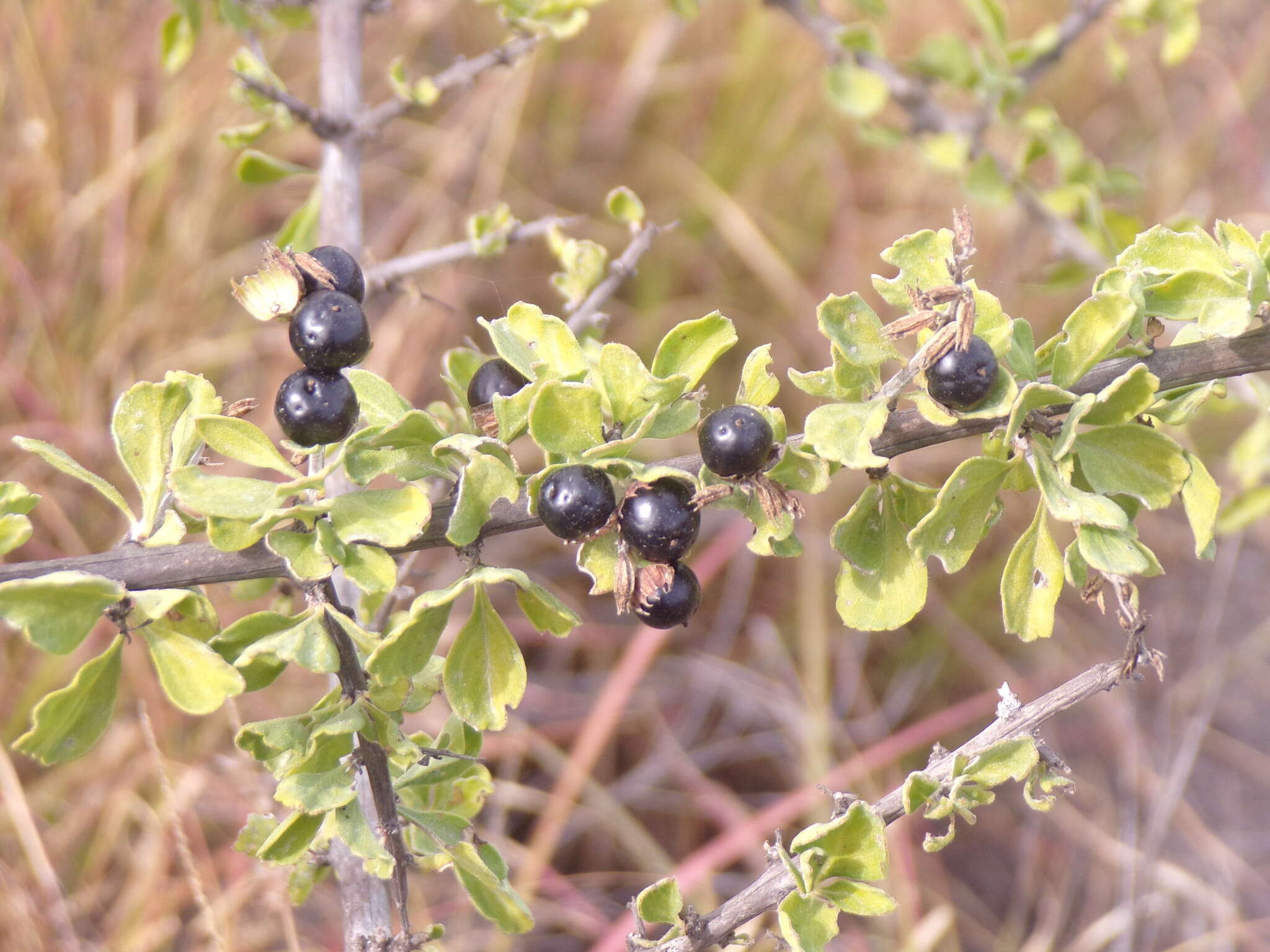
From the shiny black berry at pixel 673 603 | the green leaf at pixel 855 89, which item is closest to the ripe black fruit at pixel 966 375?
the shiny black berry at pixel 673 603

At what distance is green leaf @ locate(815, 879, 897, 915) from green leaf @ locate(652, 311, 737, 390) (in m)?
0.43

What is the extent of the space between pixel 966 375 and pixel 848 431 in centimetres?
10

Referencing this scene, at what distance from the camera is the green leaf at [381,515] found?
737 millimetres

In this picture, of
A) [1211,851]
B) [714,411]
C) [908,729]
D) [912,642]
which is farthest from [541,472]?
[1211,851]

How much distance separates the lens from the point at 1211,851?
3.13 m

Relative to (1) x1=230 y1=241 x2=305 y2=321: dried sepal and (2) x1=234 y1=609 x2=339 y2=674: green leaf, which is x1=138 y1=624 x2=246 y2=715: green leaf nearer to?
(2) x1=234 y1=609 x2=339 y2=674: green leaf

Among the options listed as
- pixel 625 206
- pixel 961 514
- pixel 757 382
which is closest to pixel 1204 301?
pixel 961 514

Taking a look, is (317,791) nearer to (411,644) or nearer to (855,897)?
(411,644)

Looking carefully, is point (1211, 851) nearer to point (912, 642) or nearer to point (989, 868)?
point (989, 868)

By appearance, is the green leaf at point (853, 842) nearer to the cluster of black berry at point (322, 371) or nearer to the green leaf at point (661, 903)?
the green leaf at point (661, 903)

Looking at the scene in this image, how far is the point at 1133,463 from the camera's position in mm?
802

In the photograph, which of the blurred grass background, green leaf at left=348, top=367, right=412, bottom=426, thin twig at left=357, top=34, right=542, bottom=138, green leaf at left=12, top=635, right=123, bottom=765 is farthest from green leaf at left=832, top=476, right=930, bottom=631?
the blurred grass background

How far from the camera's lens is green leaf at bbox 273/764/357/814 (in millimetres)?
784

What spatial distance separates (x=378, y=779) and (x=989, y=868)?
2955 millimetres
